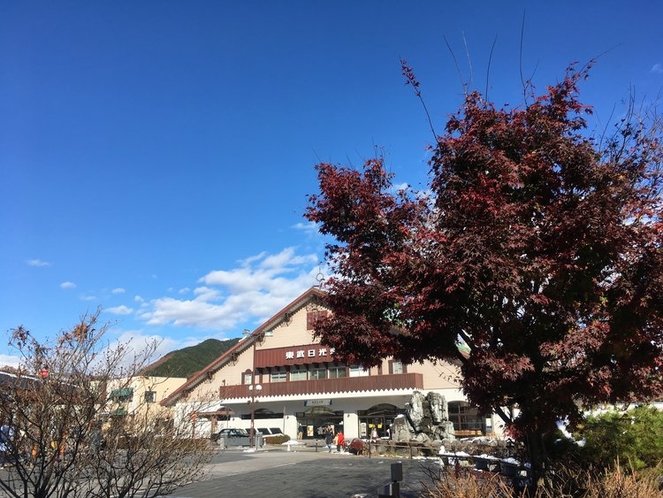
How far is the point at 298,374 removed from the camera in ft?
147

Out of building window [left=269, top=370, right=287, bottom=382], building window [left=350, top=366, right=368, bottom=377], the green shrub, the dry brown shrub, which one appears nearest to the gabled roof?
building window [left=269, top=370, right=287, bottom=382]

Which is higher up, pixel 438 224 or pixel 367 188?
pixel 367 188

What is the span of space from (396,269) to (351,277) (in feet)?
3.47

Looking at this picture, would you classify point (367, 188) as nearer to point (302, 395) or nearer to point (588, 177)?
point (588, 177)

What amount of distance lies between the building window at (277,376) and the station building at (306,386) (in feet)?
0.17

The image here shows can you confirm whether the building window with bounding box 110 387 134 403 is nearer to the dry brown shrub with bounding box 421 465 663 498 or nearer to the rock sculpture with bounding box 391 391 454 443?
the dry brown shrub with bounding box 421 465 663 498

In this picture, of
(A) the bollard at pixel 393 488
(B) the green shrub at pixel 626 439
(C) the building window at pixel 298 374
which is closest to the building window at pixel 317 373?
(C) the building window at pixel 298 374

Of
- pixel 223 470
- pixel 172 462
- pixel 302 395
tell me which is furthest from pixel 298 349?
pixel 172 462

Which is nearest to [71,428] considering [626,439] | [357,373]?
[626,439]

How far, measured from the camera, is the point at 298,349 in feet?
145

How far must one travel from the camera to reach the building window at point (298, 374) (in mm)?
44531

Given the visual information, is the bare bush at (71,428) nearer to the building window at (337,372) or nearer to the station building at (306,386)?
the station building at (306,386)

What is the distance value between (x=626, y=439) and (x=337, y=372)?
33920 millimetres

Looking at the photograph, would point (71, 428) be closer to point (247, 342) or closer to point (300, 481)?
point (300, 481)
